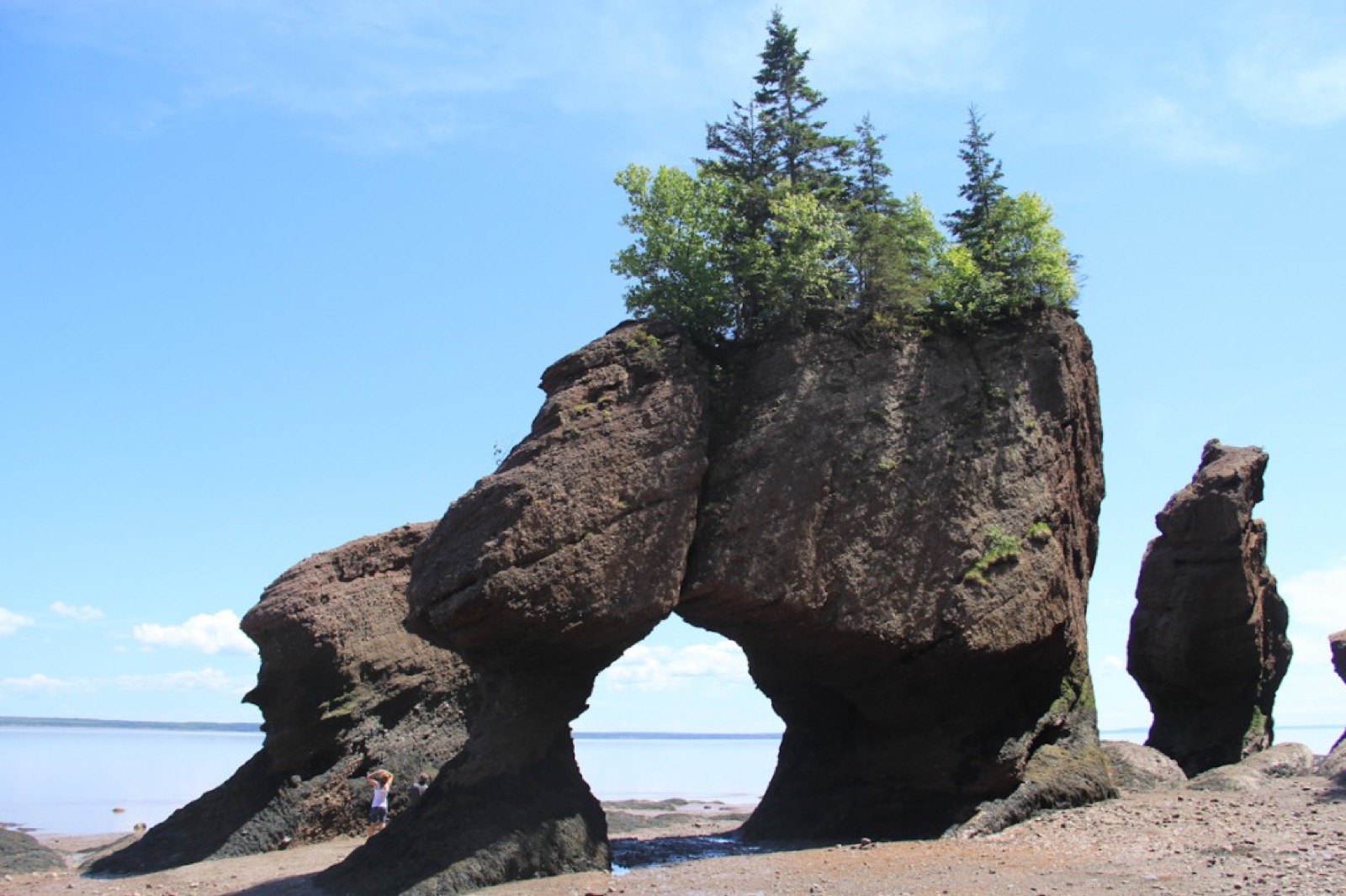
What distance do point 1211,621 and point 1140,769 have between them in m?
11.2

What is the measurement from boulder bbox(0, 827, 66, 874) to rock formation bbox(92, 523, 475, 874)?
4110 millimetres

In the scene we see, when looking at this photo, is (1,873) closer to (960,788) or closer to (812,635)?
(812,635)

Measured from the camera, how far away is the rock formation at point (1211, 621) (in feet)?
120

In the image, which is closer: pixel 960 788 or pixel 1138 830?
pixel 1138 830

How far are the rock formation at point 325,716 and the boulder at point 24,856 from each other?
4.11m

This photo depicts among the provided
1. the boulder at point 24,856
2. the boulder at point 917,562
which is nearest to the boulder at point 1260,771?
the boulder at point 917,562

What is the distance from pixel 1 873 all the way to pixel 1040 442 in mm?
29150

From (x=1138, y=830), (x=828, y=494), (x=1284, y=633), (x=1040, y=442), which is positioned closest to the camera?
(x=1138, y=830)

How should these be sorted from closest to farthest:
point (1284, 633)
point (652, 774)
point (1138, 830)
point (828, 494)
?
point (1138, 830) < point (828, 494) < point (1284, 633) < point (652, 774)

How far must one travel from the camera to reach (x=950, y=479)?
83.1ft

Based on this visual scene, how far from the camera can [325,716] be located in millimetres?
29562

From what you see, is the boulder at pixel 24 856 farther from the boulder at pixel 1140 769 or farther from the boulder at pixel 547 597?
the boulder at pixel 1140 769

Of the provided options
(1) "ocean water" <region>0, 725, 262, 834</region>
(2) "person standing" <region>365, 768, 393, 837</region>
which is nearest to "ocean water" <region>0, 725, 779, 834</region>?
(1) "ocean water" <region>0, 725, 262, 834</region>

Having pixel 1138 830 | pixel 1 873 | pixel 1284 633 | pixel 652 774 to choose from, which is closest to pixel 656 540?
pixel 1138 830
